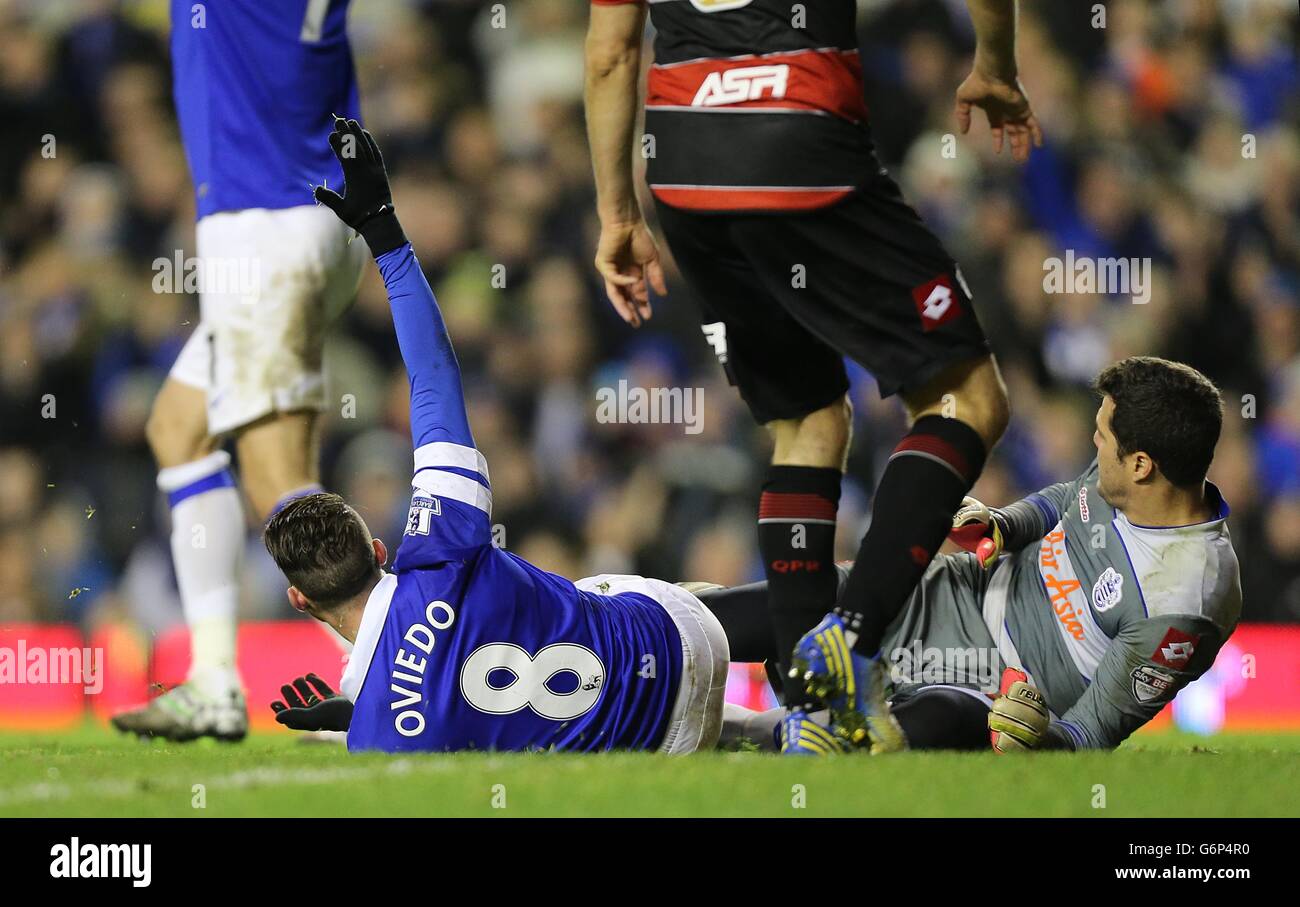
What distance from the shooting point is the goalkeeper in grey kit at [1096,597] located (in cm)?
327

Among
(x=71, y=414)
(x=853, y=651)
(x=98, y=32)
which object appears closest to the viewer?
(x=853, y=651)

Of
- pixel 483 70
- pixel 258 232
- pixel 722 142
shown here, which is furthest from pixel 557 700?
pixel 483 70

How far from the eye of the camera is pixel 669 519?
20.8ft

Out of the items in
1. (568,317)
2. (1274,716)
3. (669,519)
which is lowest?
(1274,716)

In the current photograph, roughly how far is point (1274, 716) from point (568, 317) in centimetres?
326

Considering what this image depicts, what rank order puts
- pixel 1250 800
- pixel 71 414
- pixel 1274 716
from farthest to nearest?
pixel 71 414 < pixel 1274 716 < pixel 1250 800

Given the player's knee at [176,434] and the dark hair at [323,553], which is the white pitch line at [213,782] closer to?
the dark hair at [323,553]

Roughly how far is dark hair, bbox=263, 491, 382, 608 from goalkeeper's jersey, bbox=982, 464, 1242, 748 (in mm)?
1586

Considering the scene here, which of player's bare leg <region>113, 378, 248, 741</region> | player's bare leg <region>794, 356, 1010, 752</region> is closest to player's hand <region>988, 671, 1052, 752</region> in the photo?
player's bare leg <region>794, 356, 1010, 752</region>

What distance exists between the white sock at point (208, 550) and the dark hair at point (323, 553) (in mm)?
1730

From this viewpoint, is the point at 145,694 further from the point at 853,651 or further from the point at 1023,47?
the point at 1023,47

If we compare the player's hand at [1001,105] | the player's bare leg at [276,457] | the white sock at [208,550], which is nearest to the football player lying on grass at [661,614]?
the player's hand at [1001,105]

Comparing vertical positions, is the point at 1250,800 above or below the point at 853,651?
below

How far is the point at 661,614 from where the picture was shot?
3338mm
